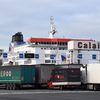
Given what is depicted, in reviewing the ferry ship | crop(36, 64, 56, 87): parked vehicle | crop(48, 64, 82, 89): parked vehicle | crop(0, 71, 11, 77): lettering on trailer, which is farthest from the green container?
the ferry ship

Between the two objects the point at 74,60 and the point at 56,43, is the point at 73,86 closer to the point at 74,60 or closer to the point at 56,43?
the point at 74,60

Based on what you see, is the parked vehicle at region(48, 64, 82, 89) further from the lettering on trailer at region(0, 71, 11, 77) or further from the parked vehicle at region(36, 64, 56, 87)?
the lettering on trailer at region(0, 71, 11, 77)

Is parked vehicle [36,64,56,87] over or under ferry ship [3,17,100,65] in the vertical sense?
under

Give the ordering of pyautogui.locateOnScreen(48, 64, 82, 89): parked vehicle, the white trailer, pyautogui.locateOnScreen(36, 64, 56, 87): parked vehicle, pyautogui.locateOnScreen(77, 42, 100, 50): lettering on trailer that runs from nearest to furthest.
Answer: the white trailer
pyautogui.locateOnScreen(48, 64, 82, 89): parked vehicle
pyautogui.locateOnScreen(36, 64, 56, 87): parked vehicle
pyautogui.locateOnScreen(77, 42, 100, 50): lettering on trailer

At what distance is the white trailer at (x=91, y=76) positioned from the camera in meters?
47.8

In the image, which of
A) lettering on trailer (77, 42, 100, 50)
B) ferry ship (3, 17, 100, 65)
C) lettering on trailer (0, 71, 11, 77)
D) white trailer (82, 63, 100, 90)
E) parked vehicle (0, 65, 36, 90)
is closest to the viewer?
white trailer (82, 63, 100, 90)

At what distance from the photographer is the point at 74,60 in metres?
102

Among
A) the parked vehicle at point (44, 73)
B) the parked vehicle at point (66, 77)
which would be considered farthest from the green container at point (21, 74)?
the parked vehicle at point (66, 77)

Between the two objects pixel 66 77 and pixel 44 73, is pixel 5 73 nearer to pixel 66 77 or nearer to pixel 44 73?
pixel 44 73

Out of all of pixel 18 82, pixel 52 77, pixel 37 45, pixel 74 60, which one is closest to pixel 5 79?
pixel 18 82

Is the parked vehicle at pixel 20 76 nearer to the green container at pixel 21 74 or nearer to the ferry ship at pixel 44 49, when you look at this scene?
the green container at pixel 21 74

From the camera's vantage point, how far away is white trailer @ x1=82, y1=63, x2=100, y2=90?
157ft

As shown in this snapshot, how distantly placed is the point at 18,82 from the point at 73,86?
6.87 m

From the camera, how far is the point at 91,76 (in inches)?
1909
